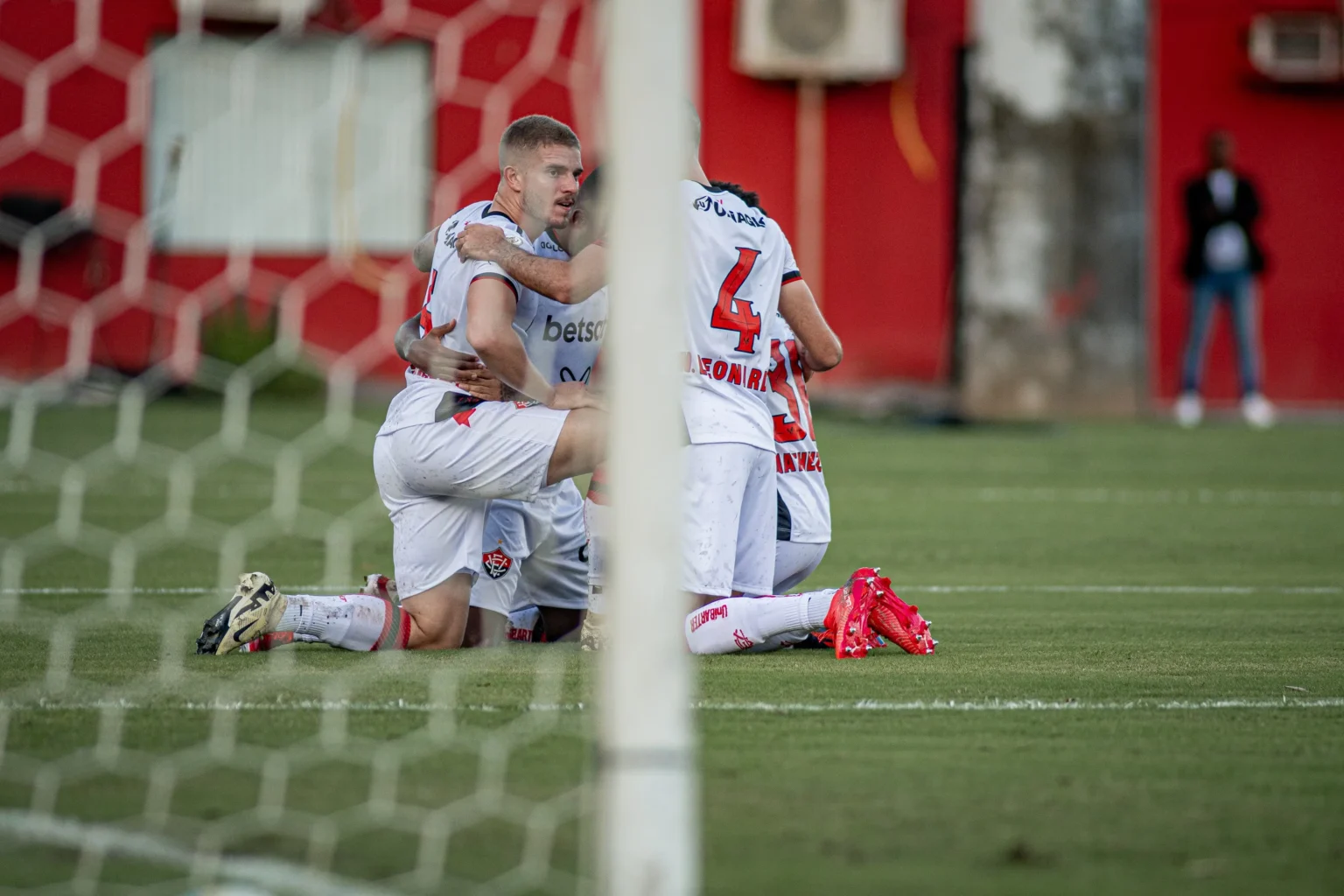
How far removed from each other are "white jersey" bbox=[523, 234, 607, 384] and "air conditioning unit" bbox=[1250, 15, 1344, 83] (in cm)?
1320

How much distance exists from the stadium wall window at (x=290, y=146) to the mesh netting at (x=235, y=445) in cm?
6

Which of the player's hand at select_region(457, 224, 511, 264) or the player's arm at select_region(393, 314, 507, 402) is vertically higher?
the player's hand at select_region(457, 224, 511, 264)

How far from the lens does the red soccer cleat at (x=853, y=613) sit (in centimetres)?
470

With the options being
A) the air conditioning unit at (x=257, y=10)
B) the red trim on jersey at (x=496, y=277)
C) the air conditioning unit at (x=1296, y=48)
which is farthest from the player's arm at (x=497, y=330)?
the air conditioning unit at (x=1296, y=48)

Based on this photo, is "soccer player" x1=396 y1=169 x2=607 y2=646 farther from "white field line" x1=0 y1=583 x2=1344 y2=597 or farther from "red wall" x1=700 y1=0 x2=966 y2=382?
"red wall" x1=700 y1=0 x2=966 y2=382

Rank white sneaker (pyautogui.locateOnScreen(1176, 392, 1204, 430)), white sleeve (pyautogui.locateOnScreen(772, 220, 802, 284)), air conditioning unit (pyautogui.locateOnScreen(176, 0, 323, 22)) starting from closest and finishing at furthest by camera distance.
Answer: white sleeve (pyautogui.locateOnScreen(772, 220, 802, 284)) < air conditioning unit (pyautogui.locateOnScreen(176, 0, 323, 22)) < white sneaker (pyautogui.locateOnScreen(1176, 392, 1204, 430))

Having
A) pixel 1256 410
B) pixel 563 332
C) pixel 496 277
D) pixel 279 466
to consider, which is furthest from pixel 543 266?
pixel 1256 410


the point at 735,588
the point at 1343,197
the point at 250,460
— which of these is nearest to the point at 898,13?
the point at 1343,197

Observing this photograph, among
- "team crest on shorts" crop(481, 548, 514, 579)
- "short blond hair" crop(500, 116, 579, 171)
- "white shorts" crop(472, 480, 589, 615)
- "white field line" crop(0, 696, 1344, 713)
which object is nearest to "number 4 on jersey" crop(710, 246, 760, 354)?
"short blond hair" crop(500, 116, 579, 171)

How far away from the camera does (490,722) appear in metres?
3.78

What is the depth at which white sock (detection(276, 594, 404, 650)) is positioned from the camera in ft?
15.9

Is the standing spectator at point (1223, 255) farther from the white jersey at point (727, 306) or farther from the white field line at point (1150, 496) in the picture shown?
the white jersey at point (727, 306)

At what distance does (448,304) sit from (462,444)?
392 millimetres

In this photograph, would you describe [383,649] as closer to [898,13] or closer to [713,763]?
[713,763]
